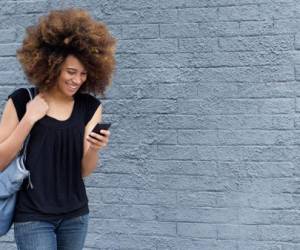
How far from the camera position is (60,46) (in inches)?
103

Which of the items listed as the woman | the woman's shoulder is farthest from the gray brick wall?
the woman's shoulder

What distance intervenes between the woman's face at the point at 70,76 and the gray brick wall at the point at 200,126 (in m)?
1.16

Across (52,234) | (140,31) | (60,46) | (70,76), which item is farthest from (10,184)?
(140,31)

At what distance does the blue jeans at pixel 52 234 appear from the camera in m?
2.57

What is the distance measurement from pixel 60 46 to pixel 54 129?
381 mm

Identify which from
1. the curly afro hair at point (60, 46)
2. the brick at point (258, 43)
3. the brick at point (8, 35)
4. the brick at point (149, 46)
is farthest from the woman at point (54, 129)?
the brick at point (8, 35)

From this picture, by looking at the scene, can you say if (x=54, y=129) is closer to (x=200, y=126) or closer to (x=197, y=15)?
(x=200, y=126)

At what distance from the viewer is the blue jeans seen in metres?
2.57

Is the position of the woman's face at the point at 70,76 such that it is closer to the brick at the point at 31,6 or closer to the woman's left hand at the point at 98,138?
the woman's left hand at the point at 98,138

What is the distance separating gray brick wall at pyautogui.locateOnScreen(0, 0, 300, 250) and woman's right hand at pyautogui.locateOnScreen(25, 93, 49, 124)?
4.07ft

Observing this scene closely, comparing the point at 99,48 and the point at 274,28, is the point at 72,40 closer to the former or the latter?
the point at 99,48

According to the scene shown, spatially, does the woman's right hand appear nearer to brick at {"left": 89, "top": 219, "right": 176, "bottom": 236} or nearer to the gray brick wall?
the gray brick wall

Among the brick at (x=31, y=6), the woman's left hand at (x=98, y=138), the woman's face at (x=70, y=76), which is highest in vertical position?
the brick at (x=31, y=6)

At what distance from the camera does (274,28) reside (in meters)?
3.59
